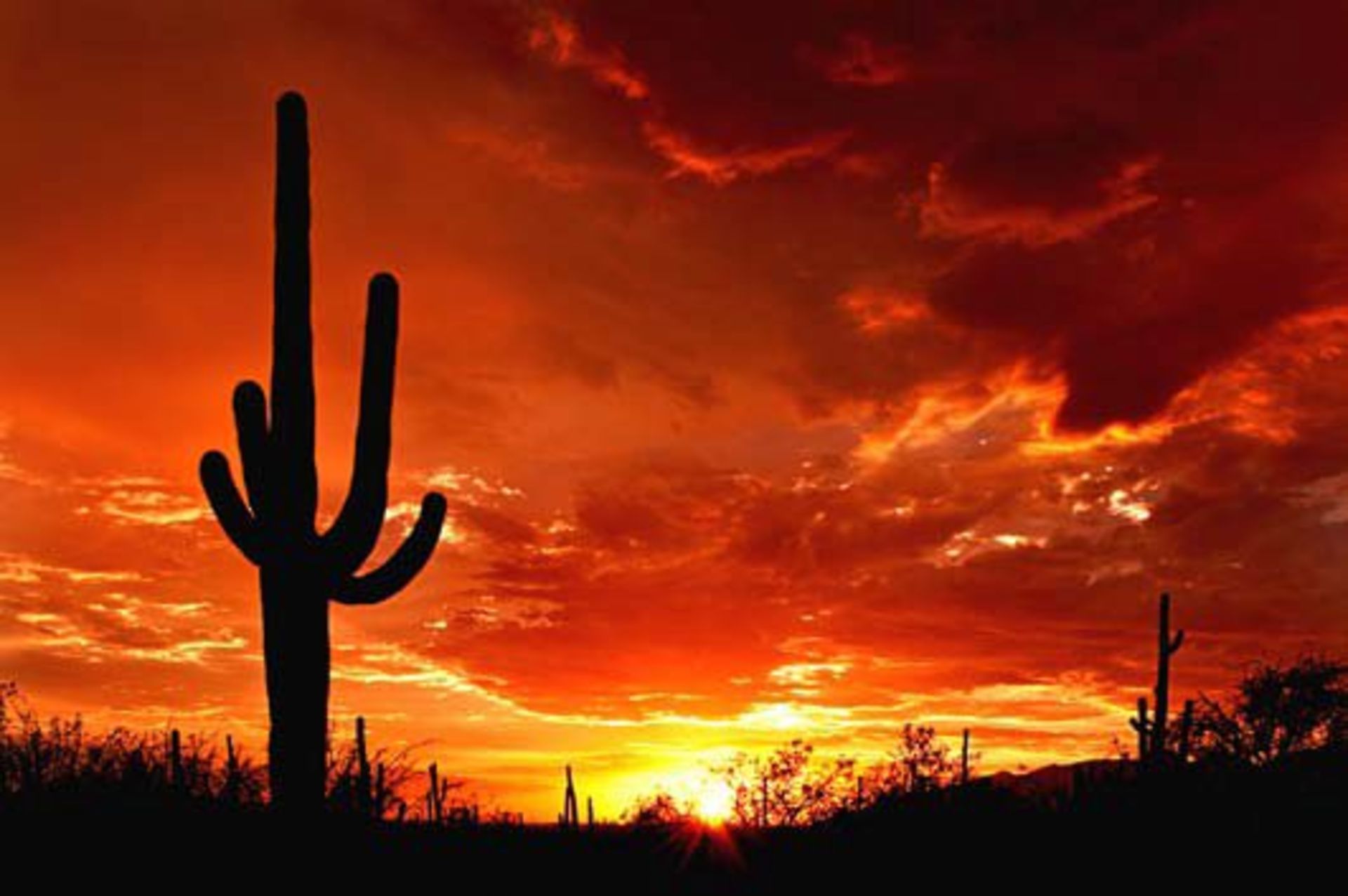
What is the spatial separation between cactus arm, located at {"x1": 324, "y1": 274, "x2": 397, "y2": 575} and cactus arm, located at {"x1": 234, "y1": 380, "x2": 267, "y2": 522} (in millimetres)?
600

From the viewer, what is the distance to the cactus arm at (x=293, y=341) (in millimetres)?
9703

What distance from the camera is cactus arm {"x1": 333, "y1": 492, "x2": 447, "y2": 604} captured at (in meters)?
10.1

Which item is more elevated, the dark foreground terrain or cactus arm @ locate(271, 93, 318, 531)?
cactus arm @ locate(271, 93, 318, 531)

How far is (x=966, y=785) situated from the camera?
17.0 metres

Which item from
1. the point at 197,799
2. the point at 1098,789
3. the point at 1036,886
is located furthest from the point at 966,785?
the point at 197,799

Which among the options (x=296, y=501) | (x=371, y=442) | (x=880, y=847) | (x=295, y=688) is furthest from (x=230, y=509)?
(x=880, y=847)

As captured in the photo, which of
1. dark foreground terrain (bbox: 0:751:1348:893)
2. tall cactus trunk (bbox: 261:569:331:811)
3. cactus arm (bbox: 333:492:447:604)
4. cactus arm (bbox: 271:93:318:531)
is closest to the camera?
tall cactus trunk (bbox: 261:569:331:811)

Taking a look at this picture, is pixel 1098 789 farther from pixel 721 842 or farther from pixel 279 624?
pixel 279 624

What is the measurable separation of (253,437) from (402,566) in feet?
5.30

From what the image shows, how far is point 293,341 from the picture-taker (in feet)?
32.4

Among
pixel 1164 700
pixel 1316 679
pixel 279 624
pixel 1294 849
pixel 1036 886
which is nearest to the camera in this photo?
pixel 279 624

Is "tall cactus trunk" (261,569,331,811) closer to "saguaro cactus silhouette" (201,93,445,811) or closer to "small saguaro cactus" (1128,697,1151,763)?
"saguaro cactus silhouette" (201,93,445,811)

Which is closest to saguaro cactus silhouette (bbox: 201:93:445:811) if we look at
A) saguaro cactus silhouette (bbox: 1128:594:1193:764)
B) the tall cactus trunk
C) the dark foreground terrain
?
the tall cactus trunk

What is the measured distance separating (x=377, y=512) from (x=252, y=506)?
93cm
